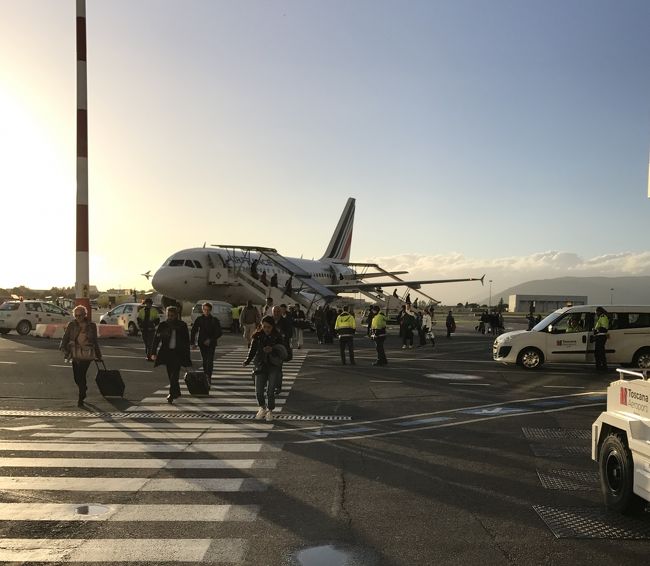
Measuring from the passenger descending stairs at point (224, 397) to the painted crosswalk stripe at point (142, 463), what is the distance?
11.6 ft

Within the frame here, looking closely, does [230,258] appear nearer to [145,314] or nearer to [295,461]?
[145,314]

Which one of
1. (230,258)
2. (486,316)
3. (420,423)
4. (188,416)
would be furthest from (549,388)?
(486,316)

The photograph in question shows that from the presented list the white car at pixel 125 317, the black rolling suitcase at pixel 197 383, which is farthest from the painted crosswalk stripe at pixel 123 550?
the white car at pixel 125 317

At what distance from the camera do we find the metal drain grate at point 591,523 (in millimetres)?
5008

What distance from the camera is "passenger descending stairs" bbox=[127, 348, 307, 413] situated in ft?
36.5

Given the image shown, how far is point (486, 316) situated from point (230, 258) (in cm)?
1642

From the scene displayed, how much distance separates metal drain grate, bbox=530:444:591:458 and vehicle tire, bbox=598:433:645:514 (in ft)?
6.31

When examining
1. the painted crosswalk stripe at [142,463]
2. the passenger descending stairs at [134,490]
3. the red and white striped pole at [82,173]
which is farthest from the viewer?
the red and white striped pole at [82,173]

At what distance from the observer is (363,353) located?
2262 cm

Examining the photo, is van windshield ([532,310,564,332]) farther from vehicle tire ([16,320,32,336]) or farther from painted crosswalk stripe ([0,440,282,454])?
vehicle tire ([16,320,32,336])

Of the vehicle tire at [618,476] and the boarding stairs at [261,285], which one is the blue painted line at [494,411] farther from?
the boarding stairs at [261,285]

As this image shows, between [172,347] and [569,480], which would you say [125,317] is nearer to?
[172,347]

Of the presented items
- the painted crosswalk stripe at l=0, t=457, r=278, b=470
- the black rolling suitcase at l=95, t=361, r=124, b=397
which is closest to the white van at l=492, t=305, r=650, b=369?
the black rolling suitcase at l=95, t=361, r=124, b=397

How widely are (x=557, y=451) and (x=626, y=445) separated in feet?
8.71
